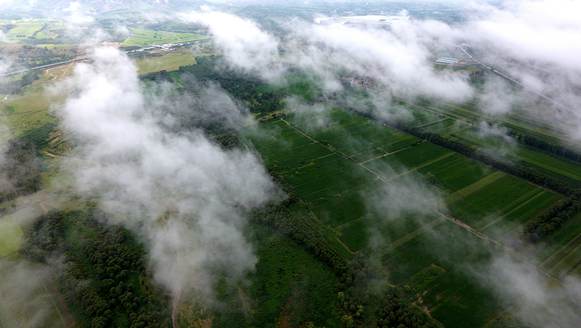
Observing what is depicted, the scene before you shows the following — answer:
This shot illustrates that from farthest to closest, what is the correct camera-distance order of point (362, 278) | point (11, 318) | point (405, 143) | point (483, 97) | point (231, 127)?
point (483, 97), point (231, 127), point (405, 143), point (362, 278), point (11, 318)

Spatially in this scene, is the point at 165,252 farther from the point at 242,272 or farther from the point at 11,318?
the point at 11,318

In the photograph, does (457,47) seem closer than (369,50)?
No

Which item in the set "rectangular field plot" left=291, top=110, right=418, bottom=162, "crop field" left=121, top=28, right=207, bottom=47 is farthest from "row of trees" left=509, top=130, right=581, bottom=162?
"crop field" left=121, top=28, right=207, bottom=47

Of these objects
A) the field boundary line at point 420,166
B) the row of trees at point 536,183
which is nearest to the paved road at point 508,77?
the row of trees at point 536,183

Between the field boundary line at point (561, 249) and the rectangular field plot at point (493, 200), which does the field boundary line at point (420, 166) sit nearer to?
the rectangular field plot at point (493, 200)

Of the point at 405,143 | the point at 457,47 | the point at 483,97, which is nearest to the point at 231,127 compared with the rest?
the point at 405,143

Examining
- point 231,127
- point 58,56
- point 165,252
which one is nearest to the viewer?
point 165,252

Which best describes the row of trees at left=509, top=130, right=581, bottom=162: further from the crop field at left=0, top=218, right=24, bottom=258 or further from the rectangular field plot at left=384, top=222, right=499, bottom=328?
the crop field at left=0, top=218, right=24, bottom=258
